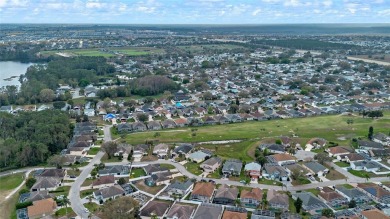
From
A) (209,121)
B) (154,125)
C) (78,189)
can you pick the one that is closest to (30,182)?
(78,189)

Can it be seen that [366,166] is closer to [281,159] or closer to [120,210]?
[281,159]

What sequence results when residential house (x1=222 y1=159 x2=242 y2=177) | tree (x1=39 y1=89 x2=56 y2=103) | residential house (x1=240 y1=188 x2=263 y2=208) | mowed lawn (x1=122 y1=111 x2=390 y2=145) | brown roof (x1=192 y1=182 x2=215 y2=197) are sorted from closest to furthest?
1. residential house (x1=240 y1=188 x2=263 y2=208)
2. brown roof (x1=192 y1=182 x2=215 y2=197)
3. residential house (x1=222 y1=159 x2=242 y2=177)
4. mowed lawn (x1=122 y1=111 x2=390 y2=145)
5. tree (x1=39 y1=89 x2=56 y2=103)

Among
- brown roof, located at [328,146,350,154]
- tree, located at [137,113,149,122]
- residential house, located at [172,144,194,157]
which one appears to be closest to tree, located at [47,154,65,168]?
residential house, located at [172,144,194,157]

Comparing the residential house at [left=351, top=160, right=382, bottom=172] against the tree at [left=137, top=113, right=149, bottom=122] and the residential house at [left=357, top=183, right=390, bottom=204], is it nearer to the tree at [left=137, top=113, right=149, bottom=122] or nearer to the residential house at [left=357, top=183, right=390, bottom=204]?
the residential house at [left=357, top=183, right=390, bottom=204]

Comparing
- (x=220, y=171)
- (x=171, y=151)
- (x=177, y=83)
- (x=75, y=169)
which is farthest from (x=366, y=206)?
(x=177, y=83)

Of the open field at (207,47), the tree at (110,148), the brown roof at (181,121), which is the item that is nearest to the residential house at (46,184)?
the tree at (110,148)

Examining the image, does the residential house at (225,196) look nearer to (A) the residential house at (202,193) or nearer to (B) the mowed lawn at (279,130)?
(A) the residential house at (202,193)

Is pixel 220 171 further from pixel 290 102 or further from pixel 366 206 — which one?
pixel 290 102
